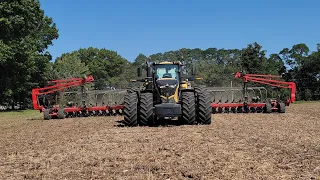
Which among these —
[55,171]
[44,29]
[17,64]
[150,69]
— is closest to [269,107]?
[150,69]

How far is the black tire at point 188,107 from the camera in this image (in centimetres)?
1320

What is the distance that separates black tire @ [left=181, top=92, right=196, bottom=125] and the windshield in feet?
7.28

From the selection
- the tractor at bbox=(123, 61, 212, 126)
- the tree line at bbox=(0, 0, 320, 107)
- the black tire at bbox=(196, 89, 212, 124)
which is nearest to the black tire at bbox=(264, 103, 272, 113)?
the tree line at bbox=(0, 0, 320, 107)

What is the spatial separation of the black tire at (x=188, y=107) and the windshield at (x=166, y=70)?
2.22m

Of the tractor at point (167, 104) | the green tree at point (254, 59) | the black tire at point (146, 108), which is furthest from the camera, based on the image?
the green tree at point (254, 59)

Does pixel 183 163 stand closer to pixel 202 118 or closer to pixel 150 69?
pixel 202 118

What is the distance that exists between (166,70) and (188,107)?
2895mm

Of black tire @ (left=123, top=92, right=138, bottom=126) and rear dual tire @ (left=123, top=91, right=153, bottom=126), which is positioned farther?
black tire @ (left=123, top=92, right=138, bottom=126)

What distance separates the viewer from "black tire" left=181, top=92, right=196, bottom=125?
43.3 ft

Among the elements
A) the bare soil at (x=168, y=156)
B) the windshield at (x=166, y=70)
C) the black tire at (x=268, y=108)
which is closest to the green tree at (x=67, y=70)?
the black tire at (x=268, y=108)

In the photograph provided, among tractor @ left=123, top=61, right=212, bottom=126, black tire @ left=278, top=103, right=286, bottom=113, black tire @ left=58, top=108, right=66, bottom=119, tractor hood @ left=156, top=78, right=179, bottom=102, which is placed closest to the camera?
tractor @ left=123, top=61, right=212, bottom=126

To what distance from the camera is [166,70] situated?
51.4ft

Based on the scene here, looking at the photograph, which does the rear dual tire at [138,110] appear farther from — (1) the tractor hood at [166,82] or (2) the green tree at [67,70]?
(2) the green tree at [67,70]

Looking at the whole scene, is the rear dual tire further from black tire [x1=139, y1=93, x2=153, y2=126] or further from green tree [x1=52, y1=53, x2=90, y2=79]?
green tree [x1=52, y1=53, x2=90, y2=79]
